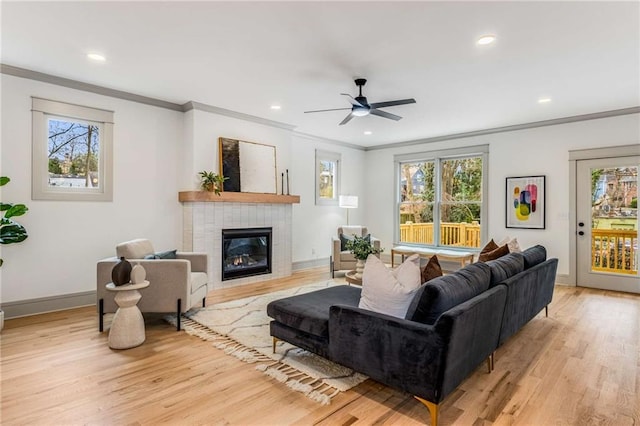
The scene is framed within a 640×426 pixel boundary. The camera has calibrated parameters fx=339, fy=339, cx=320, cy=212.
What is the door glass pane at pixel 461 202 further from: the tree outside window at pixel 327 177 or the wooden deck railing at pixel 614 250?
the tree outside window at pixel 327 177

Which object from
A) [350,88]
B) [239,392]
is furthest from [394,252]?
[239,392]

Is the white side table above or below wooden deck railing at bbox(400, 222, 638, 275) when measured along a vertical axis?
below

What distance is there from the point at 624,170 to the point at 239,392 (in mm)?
6194

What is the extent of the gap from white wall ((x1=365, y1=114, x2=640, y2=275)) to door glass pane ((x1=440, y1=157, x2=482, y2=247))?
1.02 feet

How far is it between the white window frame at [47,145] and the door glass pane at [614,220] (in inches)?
282

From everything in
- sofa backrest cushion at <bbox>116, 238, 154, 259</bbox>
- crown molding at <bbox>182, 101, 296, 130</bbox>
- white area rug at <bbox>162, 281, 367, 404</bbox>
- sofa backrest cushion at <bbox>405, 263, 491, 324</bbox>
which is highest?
crown molding at <bbox>182, 101, 296, 130</bbox>

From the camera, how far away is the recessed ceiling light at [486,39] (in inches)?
117

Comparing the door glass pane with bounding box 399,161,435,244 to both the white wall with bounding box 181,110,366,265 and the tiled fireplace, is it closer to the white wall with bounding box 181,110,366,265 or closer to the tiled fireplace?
the white wall with bounding box 181,110,366,265

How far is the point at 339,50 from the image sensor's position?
3.26m

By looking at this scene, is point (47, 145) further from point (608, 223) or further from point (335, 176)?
point (608, 223)

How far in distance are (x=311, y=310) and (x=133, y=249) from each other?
2294mm

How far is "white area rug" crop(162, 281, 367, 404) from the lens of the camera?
2.45 meters

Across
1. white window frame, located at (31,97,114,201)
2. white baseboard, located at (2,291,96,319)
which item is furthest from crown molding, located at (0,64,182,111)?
white baseboard, located at (2,291,96,319)

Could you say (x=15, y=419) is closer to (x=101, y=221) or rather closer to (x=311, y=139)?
(x=101, y=221)
